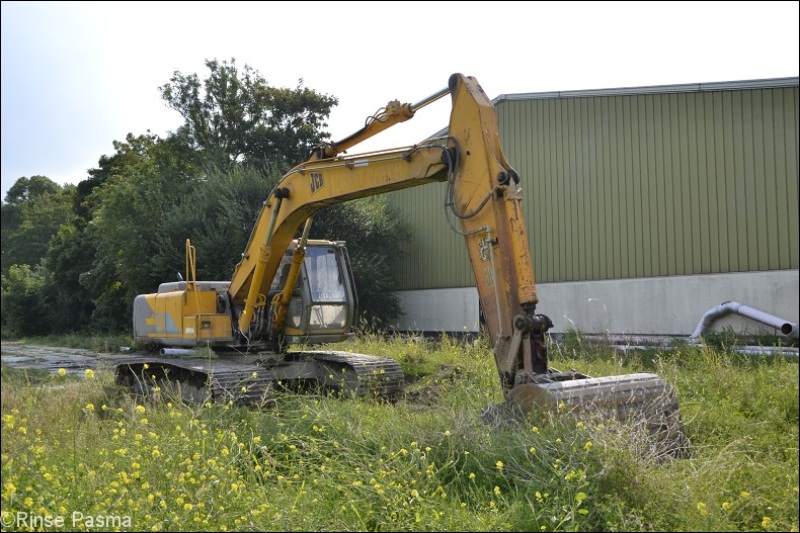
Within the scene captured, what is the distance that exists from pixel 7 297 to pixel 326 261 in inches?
183

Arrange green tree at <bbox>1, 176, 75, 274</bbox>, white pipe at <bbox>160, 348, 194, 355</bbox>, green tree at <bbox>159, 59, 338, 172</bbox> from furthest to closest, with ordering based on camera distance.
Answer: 1. green tree at <bbox>159, 59, 338, 172</bbox>
2. white pipe at <bbox>160, 348, 194, 355</bbox>
3. green tree at <bbox>1, 176, 75, 274</bbox>

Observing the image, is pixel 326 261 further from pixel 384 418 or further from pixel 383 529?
pixel 383 529

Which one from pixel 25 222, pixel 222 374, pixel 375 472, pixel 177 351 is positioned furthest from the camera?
pixel 177 351

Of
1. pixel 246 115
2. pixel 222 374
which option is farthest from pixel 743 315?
pixel 246 115

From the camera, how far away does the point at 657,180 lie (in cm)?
1493

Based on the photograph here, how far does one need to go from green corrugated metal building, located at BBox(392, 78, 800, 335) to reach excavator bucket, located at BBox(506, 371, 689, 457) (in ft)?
21.0

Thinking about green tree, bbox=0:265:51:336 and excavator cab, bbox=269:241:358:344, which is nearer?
green tree, bbox=0:265:51:336

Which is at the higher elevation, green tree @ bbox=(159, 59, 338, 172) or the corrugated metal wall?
green tree @ bbox=(159, 59, 338, 172)

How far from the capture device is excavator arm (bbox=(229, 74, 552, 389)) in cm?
597

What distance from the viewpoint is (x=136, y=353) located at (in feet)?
37.1

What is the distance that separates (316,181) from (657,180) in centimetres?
915

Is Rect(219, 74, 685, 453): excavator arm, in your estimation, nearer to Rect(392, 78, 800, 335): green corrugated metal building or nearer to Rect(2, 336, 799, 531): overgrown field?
Rect(2, 336, 799, 531): overgrown field

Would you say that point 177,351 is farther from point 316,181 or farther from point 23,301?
point 23,301

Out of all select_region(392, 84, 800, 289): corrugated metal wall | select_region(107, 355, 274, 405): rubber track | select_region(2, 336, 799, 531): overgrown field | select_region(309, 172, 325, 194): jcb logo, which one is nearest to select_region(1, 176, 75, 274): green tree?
select_region(2, 336, 799, 531): overgrown field
